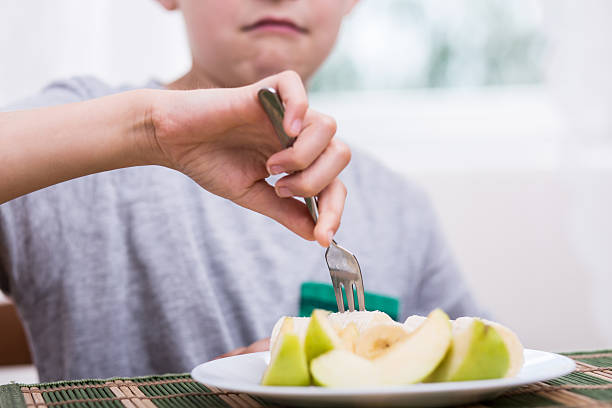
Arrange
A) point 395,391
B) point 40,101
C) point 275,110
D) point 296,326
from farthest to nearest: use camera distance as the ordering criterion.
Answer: point 40,101 < point 275,110 < point 296,326 < point 395,391

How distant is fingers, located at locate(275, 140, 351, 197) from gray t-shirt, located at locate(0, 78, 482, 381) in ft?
1.46

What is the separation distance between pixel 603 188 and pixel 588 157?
85 mm

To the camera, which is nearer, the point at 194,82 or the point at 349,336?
the point at 349,336

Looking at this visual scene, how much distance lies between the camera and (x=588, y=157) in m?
1.56

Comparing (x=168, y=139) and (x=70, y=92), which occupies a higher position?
(x=70, y=92)

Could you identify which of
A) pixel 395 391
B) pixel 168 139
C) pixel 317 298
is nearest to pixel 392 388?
pixel 395 391

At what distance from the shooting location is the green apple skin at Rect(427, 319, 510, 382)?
41 cm

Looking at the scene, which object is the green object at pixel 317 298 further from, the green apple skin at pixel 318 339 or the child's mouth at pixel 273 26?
the green apple skin at pixel 318 339

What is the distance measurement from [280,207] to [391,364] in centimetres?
31

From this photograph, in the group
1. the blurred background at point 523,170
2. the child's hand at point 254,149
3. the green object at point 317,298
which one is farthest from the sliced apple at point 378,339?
the blurred background at point 523,170

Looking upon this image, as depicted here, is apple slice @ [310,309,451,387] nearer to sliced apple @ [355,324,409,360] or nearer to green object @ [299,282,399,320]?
sliced apple @ [355,324,409,360]

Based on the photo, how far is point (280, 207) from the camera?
0.69 meters

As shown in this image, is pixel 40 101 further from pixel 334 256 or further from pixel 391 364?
pixel 391 364

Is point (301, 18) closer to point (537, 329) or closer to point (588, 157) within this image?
point (588, 157)
